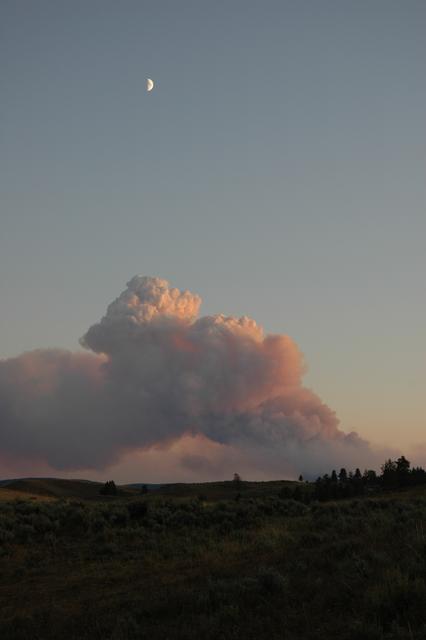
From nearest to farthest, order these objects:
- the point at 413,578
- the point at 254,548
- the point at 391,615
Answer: the point at 391,615
the point at 413,578
the point at 254,548

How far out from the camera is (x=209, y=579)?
42.3 ft

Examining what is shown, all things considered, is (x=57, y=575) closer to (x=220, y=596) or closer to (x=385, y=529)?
(x=220, y=596)

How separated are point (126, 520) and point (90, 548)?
555cm

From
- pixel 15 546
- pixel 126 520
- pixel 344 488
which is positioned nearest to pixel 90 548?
pixel 15 546

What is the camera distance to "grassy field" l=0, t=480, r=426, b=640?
384 inches

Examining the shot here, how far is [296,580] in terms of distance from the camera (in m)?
12.3

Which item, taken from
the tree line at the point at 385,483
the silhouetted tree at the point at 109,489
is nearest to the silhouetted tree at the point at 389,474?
the tree line at the point at 385,483

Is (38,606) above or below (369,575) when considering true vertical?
below

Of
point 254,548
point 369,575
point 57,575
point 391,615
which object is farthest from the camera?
point 254,548

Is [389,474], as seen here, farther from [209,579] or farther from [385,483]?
[209,579]

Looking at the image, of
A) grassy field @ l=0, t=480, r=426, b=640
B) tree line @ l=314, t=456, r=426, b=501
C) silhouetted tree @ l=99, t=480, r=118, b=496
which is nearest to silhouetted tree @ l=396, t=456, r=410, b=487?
tree line @ l=314, t=456, r=426, b=501

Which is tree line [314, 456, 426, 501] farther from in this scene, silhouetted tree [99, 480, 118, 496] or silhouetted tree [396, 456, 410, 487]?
→ silhouetted tree [99, 480, 118, 496]

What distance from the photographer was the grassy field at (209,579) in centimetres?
975

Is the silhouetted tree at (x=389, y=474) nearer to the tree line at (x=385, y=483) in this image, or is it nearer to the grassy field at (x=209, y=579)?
the tree line at (x=385, y=483)
